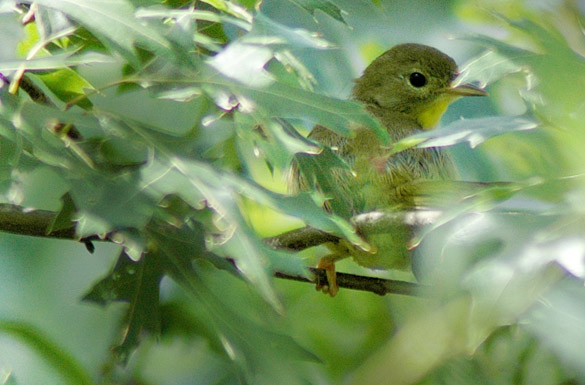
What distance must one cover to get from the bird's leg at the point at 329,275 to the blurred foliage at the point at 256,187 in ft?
2.29

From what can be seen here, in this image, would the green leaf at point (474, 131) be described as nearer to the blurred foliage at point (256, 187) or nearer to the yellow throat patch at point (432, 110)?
the blurred foliage at point (256, 187)

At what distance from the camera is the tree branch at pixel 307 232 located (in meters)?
2.73

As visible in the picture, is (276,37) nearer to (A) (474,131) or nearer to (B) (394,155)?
(A) (474,131)

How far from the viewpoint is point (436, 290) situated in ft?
8.38

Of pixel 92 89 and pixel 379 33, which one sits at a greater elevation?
pixel 92 89

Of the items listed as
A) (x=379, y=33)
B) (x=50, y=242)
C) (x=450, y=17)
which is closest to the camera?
(x=50, y=242)

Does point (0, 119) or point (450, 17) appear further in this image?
point (450, 17)

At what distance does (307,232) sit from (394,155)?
35.4 inches

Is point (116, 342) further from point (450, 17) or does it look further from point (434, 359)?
point (450, 17)

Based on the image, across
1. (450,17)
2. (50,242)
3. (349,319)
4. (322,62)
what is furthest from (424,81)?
(50,242)

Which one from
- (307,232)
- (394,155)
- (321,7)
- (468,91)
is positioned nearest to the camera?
(321,7)

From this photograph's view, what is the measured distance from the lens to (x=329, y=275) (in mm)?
3760

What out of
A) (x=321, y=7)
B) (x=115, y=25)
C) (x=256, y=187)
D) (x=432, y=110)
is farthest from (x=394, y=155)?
(x=115, y=25)

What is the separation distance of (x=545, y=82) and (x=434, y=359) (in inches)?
31.9
